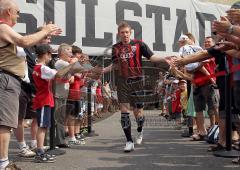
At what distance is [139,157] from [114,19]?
9.57 metres

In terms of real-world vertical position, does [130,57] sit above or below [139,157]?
above

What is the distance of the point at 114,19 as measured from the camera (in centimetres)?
1440

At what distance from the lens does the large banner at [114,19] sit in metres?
12.8

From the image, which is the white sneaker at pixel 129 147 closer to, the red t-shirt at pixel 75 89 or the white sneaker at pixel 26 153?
the white sneaker at pixel 26 153

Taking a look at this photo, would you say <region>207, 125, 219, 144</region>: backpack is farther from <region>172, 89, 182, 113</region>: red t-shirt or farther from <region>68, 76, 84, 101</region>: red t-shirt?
<region>172, 89, 182, 113</region>: red t-shirt

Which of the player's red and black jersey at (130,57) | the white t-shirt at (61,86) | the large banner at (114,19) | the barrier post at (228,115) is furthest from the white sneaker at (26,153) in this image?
the large banner at (114,19)

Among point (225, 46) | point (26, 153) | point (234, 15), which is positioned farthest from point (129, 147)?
point (234, 15)

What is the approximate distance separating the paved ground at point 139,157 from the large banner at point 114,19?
6318 mm

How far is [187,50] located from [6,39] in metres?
3.94

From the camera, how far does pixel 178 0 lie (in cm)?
1650

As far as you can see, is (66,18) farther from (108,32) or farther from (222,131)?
(222,131)

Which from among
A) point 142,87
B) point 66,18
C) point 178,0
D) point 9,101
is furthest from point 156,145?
point 178,0

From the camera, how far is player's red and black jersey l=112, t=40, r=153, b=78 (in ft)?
20.2

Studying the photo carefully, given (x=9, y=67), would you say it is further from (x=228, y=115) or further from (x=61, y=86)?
(x=228, y=115)
